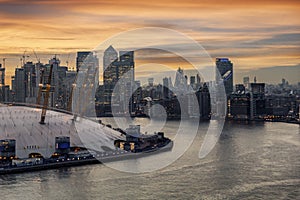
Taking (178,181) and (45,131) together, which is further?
(45,131)

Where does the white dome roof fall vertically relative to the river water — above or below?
above

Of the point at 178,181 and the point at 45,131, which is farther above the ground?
the point at 45,131

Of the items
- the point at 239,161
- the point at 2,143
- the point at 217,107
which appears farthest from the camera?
the point at 217,107

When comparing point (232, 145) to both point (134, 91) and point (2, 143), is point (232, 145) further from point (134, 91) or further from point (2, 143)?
point (134, 91)

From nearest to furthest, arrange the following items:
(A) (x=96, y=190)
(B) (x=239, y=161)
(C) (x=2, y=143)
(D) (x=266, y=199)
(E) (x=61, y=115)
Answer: (D) (x=266, y=199)
(A) (x=96, y=190)
(C) (x=2, y=143)
(B) (x=239, y=161)
(E) (x=61, y=115)

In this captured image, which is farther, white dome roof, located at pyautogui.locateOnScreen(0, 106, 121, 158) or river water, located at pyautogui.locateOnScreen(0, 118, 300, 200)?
white dome roof, located at pyautogui.locateOnScreen(0, 106, 121, 158)

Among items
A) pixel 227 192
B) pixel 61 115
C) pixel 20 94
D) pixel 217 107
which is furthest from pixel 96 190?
pixel 20 94

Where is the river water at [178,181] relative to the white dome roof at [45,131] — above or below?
below

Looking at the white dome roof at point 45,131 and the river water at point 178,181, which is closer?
the river water at point 178,181
